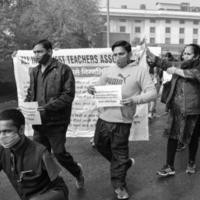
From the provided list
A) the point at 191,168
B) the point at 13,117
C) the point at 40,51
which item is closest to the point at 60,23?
the point at 191,168

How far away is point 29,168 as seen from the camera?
85.5 inches

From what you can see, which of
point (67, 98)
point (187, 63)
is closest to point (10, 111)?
point (67, 98)

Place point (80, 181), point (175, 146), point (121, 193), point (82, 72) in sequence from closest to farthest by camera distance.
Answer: point (121, 193), point (80, 181), point (175, 146), point (82, 72)

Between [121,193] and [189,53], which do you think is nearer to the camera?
[121,193]

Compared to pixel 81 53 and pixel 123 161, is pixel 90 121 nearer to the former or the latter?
pixel 81 53

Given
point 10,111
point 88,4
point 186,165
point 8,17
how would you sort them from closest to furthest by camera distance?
1. point 10,111
2. point 186,165
3. point 8,17
4. point 88,4

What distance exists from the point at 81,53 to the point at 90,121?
1209mm

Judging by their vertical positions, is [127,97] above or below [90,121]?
above

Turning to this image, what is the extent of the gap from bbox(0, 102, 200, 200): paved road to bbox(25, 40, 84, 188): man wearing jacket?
0.61 meters

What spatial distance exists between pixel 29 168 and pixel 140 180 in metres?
2.20

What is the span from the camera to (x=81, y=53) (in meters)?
5.51

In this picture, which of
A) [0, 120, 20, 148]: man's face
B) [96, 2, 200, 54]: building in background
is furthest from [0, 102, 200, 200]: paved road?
[96, 2, 200, 54]: building in background

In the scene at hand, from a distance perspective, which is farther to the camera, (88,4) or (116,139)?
(88,4)

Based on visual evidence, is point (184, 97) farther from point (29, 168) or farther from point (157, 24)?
point (157, 24)
